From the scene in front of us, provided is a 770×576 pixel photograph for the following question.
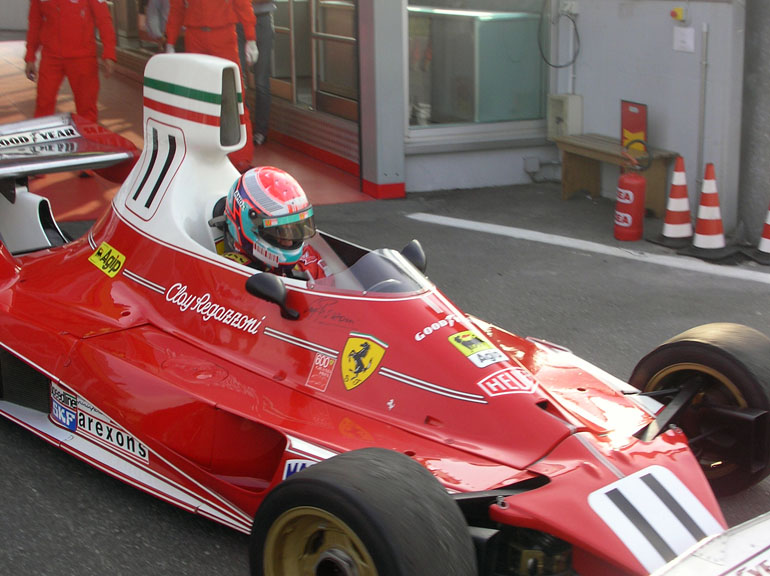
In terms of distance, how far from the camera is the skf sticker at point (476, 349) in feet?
12.2

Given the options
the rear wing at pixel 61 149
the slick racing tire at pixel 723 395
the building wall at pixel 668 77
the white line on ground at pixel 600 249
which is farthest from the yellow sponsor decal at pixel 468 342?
the building wall at pixel 668 77

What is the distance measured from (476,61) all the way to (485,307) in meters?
3.80

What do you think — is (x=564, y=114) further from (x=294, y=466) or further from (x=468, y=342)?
(x=294, y=466)

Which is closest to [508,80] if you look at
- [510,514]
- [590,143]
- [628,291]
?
[590,143]

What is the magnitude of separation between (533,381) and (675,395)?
2.91 ft

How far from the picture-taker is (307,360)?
3957 millimetres

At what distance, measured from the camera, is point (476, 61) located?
962 centimetres

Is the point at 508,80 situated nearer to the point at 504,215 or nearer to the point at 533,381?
the point at 504,215

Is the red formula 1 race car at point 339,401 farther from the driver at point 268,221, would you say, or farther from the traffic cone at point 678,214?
the traffic cone at point 678,214

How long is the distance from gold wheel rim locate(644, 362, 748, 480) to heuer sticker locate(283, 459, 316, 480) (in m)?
1.66

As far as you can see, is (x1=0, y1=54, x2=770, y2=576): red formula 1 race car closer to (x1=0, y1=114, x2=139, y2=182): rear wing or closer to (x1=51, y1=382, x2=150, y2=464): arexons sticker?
(x1=51, y1=382, x2=150, y2=464): arexons sticker

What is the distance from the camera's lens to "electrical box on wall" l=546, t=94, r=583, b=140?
30.9 feet

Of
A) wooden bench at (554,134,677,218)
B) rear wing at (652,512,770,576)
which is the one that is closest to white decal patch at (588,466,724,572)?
rear wing at (652,512,770,576)

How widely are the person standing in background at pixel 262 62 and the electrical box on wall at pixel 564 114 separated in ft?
10.4
